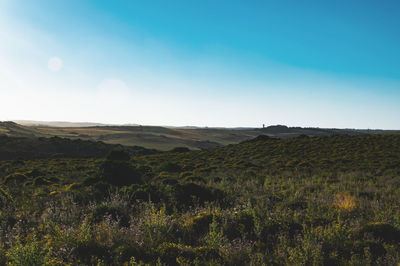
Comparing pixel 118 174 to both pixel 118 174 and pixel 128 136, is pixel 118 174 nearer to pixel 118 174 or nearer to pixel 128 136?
pixel 118 174

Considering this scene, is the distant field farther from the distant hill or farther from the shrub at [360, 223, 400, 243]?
the shrub at [360, 223, 400, 243]

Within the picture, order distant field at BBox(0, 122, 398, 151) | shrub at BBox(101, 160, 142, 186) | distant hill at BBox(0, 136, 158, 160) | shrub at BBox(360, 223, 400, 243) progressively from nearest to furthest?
shrub at BBox(360, 223, 400, 243)
shrub at BBox(101, 160, 142, 186)
distant hill at BBox(0, 136, 158, 160)
distant field at BBox(0, 122, 398, 151)

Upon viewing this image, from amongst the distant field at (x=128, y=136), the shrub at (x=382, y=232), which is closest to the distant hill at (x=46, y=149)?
the distant field at (x=128, y=136)

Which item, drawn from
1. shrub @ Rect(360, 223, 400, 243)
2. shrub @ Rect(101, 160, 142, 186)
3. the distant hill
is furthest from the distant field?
shrub @ Rect(360, 223, 400, 243)

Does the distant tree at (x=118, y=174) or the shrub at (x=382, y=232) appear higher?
the shrub at (x=382, y=232)

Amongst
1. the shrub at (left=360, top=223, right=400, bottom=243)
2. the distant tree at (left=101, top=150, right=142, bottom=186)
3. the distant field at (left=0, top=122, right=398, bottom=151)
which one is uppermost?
the shrub at (left=360, top=223, right=400, bottom=243)

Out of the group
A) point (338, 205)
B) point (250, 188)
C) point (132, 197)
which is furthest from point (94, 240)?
point (250, 188)

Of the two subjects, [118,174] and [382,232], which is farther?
[118,174]

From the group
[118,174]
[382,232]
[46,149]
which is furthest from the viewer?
[46,149]

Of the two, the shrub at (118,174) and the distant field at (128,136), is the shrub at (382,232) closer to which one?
the shrub at (118,174)

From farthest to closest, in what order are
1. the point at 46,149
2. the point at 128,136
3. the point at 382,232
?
1. the point at 128,136
2. the point at 46,149
3. the point at 382,232

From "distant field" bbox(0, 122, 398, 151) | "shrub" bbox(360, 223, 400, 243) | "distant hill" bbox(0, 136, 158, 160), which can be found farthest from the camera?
"distant field" bbox(0, 122, 398, 151)

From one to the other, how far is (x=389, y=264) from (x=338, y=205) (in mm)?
3075

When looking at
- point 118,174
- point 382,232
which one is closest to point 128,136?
point 118,174
